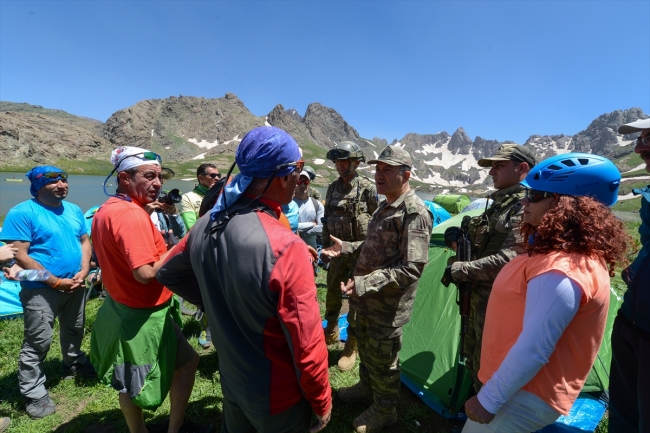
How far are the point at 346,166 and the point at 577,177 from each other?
3.43m

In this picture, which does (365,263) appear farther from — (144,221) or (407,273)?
(144,221)

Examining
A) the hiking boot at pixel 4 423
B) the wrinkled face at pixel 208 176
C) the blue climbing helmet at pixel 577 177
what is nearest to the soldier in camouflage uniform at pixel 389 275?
the blue climbing helmet at pixel 577 177

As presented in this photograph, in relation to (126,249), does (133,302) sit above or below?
below

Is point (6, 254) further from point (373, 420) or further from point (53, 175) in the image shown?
point (373, 420)

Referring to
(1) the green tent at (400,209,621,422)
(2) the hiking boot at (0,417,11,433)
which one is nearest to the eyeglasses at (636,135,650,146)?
(1) the green tent at (400,209,621,422)

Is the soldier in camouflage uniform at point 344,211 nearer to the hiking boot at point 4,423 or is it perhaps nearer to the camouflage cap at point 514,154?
the camouflage cap at point 514,154

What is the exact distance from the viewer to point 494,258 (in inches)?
114

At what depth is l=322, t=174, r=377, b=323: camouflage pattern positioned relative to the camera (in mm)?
5027

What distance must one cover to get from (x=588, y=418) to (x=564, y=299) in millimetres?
2920

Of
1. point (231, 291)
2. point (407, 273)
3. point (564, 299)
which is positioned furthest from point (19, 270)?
point (564, 299)

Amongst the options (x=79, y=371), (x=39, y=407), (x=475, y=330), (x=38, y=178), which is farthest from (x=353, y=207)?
(x=39, y=407)

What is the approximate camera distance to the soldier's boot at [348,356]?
4.44 metres

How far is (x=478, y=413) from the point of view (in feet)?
5.90

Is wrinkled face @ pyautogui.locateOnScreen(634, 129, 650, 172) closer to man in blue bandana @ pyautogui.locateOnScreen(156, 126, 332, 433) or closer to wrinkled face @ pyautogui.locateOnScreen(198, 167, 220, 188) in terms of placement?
man in blue bandana @ pyautogui.locateOnScreen(156, 126, 332, 433)
